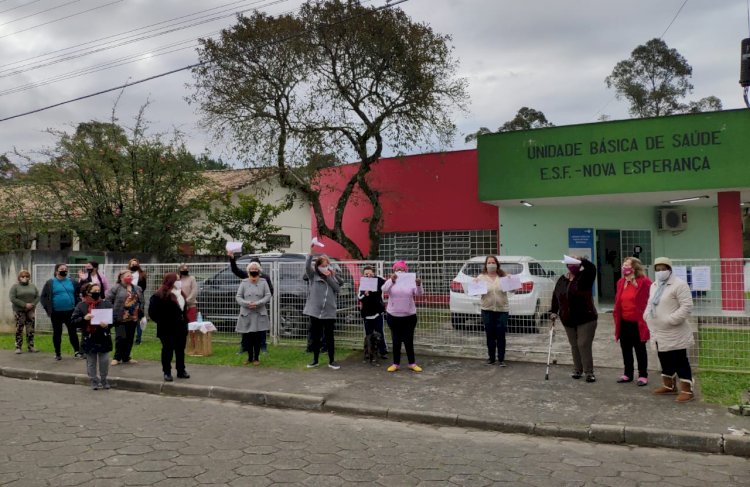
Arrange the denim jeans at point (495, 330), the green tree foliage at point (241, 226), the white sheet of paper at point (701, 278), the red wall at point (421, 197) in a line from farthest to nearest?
1. the green tree foliage at point (241, 226)
2. the red wall at point (421, 197)
3. the denim jeans at point (495, 330)
4. the white sheet of paper at point (701, 278)

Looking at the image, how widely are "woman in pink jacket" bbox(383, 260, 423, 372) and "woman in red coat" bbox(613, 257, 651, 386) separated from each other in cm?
292

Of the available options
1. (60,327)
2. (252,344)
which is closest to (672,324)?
(252,344)

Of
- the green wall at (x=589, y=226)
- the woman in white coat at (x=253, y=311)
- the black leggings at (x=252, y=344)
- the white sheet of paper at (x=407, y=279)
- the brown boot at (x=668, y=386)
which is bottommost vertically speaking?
the brown boot at (x=668, y=386)

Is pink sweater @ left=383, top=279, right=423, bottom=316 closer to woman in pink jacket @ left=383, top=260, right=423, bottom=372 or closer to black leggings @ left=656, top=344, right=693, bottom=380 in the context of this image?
woman in pink jacket @ left=383, top=260, right=423, bottom=372

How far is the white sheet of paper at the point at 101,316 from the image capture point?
26.2 ft

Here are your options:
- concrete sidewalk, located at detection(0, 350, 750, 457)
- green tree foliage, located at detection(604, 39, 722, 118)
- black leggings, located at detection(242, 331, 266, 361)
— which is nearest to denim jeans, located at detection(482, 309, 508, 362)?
concrete sidewalk, located at detection(0, 350, 750, 457)

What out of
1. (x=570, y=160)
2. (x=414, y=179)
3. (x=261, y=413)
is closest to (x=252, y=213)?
(x=414, y=179)

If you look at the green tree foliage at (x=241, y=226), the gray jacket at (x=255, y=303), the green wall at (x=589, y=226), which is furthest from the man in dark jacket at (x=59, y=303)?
the green wall at (x=589, y=226)

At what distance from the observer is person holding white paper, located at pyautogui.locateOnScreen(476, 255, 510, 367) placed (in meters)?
8.74

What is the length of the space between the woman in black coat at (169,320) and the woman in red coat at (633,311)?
6222 millimetres

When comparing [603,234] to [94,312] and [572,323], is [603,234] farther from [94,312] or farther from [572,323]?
[94,312]

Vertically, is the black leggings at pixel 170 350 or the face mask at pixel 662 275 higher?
the face mask at pixel 662 275

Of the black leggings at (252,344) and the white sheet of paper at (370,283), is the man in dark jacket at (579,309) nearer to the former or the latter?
the white sheet of paper at (370,283)

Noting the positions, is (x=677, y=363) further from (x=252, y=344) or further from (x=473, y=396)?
(x=252, y=344)
